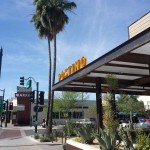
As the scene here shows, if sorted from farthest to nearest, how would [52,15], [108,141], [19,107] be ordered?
[19,107], [52,15], [108,141]

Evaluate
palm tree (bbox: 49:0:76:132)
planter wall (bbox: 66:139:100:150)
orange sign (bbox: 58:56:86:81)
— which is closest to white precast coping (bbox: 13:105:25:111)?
palm tree (bbox: 49:0:76:132)

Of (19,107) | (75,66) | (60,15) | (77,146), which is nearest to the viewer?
(77,146)

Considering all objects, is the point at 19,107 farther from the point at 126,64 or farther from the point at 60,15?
the point at 126,64

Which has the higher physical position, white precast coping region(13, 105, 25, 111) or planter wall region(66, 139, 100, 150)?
white precast coping region(13, 105, 25, 111)

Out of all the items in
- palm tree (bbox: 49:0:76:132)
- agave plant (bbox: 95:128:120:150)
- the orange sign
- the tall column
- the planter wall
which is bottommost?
the planter wall

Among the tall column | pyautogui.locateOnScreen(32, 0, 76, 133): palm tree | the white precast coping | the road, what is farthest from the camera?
the white precast coping

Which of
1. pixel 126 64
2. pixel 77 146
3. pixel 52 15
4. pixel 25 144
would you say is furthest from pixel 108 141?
pixel 52 15

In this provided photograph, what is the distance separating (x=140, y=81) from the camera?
19.1m

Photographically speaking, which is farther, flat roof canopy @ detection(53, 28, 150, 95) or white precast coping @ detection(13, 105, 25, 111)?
white precast coping @ detection(13, 105, 25, 111)

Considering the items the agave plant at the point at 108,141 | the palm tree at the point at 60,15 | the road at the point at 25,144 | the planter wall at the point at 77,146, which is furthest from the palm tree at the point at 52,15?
the agave plant at the point at 108,141

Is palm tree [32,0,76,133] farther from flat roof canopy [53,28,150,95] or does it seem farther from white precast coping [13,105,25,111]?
white precast coping [13,105,25,111]

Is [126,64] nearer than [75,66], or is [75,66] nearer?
[126,64]

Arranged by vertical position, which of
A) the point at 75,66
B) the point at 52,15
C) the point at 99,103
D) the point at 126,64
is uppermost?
the point at 52,15

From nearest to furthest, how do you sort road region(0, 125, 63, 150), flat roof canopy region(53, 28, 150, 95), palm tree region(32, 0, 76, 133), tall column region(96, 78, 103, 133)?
flat roof canopy region(53, 28, 150, 95) < tall column region(96, 78, 103, 133) < road region(0, 125, 63, 150) < palm tree region(32, 0, 76, 133)
